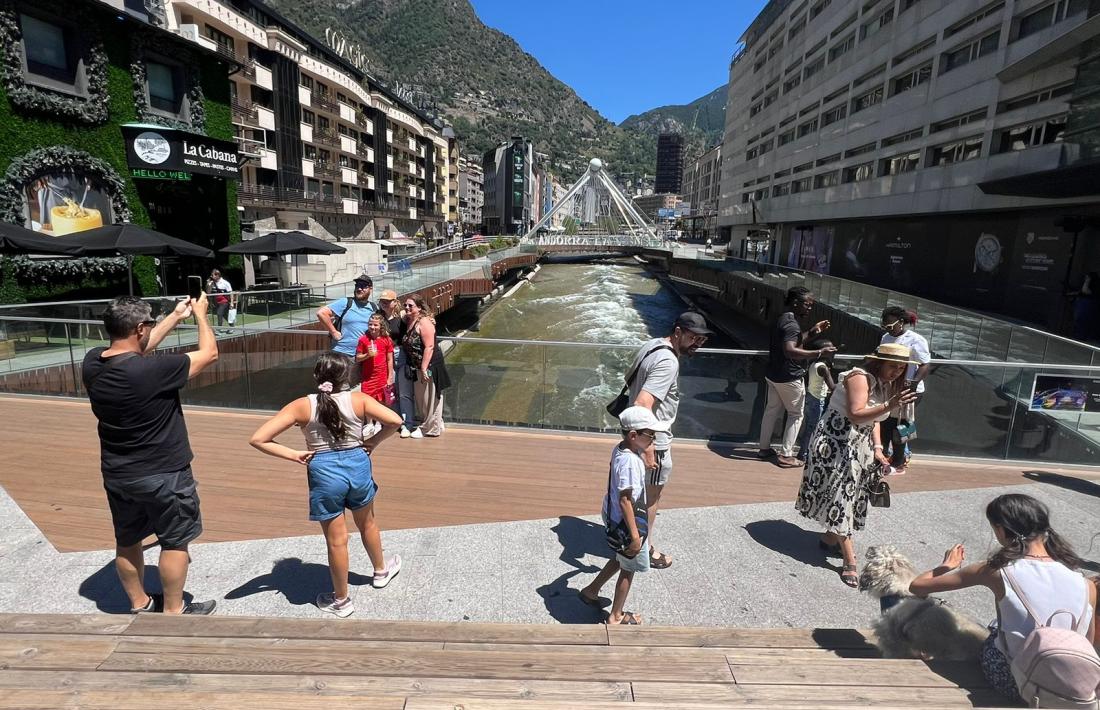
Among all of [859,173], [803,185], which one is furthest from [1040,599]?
[803,185]

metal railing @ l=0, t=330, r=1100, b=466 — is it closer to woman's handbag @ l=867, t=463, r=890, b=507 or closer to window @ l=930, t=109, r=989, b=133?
woman's handbag @ l=867, t=463, r=890, b=507

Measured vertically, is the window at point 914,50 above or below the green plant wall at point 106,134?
above

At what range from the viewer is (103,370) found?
2.82 metres

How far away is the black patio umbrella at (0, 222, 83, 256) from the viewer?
11.3 m

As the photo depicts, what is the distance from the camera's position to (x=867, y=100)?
1326 inches

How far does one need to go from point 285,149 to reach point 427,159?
3532cm

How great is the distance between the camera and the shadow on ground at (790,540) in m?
4.38

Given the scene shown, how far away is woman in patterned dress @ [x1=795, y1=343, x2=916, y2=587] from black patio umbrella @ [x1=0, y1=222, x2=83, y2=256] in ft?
45.9

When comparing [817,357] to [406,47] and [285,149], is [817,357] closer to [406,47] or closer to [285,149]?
[285,149]

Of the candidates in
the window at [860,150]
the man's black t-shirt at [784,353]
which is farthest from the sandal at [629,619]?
the window at [860,150]

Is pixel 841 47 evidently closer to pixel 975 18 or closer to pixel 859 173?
pixel 859 173

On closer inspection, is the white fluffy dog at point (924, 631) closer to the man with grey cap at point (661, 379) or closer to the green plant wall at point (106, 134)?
the man with grey cap at point (661, 379)

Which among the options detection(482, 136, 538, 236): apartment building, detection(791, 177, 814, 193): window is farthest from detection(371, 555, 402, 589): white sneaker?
detection(482, 136, 538, 236): apartment building

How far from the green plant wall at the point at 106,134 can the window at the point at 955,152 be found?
29.5 metres
